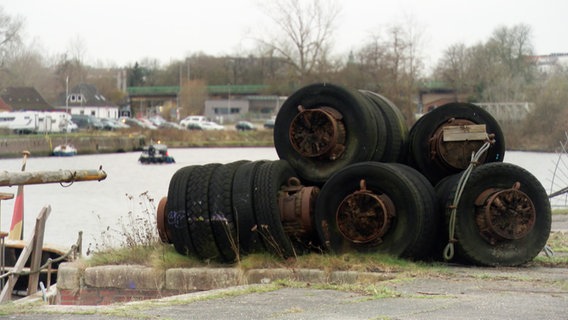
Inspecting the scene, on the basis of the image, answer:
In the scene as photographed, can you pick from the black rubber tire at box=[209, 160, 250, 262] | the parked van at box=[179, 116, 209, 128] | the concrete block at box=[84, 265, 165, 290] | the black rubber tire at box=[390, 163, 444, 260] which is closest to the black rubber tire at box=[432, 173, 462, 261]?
the black rubber tire at box=[390, 163, 444, 260]

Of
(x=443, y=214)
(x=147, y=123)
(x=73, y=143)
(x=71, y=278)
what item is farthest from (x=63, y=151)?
(x=443, y=214)

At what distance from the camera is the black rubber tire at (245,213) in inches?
457

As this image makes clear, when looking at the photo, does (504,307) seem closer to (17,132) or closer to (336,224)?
(336,224)

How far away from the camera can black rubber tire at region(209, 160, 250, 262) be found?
38.2 feet

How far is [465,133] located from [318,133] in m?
1.86

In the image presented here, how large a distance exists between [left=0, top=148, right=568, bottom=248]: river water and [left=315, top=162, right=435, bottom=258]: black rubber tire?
356 cm

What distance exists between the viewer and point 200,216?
1168 centimetres

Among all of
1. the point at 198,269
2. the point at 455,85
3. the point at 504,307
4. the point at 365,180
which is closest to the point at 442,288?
the point at 504,307

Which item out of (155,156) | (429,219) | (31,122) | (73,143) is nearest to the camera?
(429,219)

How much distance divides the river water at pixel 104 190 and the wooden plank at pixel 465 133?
4462mm

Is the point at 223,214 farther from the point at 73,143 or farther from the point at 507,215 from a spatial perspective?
the point at 73,143

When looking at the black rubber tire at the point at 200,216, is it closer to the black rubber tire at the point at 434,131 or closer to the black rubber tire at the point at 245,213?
the black rubber tire at the point at 245,213

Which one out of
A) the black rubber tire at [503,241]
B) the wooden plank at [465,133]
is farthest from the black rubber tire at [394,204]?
the wooden plank at [465,133]

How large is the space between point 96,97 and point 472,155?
6822 cm
